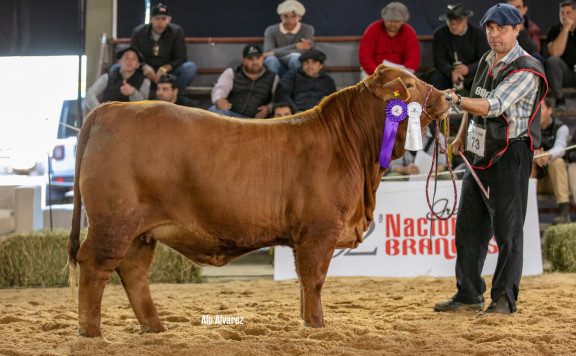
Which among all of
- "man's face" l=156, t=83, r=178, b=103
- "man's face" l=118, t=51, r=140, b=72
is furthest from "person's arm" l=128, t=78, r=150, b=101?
"man's face" l=156, t=83, r=178, b=103

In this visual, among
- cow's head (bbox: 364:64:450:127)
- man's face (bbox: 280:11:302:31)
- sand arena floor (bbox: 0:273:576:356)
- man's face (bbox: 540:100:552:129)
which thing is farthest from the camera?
man's face (bbox: 280:11:302:31)

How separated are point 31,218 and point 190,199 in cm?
449

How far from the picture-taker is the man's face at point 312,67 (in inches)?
347

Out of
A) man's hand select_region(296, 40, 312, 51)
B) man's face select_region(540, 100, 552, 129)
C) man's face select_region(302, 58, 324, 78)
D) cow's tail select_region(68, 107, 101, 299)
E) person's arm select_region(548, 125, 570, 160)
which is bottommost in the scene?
cow's tail select_region(68, 107, 101, 299)

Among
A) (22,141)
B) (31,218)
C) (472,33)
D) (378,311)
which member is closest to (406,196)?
(378,311)

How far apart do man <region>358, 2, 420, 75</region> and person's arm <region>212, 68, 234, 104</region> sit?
1825 mm

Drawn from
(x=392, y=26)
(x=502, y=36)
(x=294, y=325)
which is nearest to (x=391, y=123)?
(x=502, y=36)

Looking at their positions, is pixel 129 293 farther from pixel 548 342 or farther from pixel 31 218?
pixel 31 218

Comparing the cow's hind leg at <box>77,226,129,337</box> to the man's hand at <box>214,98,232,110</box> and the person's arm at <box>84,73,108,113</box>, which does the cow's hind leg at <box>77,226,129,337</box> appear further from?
the person's arm at <box>84,73,108,113</box>

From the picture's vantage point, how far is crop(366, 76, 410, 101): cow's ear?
13.5 feet

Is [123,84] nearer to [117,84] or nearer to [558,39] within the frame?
[117,84]

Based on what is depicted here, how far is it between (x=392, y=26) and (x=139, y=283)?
625cm

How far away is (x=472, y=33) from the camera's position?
921 centimetres

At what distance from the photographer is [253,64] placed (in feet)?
28.8
